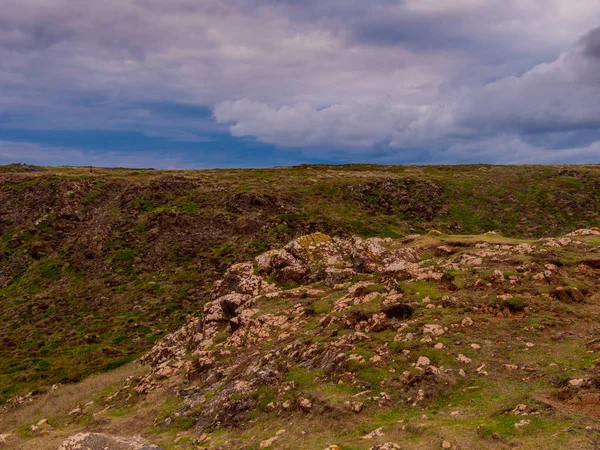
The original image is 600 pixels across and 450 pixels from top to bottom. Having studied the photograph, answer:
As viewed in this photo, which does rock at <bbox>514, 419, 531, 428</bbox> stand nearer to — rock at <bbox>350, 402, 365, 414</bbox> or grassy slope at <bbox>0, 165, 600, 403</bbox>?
rock at <bbox>350, 402, 365, 414</bbox>

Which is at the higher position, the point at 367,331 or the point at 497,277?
the point at 497,277

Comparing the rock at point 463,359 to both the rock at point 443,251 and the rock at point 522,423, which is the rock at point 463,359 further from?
the rock at point 443,251

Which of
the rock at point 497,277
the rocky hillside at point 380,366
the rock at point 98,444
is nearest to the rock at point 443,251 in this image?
the rocky hillside at point 380,366

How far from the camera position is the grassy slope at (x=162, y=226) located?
46.6 meters

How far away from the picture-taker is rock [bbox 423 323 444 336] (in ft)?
68.9

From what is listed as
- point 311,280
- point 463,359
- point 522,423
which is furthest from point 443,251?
point 522,423

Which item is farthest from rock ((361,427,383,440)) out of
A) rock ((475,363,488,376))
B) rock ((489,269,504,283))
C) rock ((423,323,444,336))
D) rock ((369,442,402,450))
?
rock ((489,269,504,283))

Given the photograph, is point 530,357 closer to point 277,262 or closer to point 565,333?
point 565,333

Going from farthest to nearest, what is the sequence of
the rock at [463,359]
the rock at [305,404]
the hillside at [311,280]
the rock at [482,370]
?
→ the hillside at [311,280] → the rock at [463,359] → the rock at [305,404] → the rock at [482,370]

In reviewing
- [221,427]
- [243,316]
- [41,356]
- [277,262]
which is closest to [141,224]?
[41,356]

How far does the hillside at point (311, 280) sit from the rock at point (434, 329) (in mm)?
308

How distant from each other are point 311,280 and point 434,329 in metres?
15.0

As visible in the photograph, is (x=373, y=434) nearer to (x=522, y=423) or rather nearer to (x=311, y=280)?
(x=522, y=423)

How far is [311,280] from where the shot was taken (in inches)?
1383
